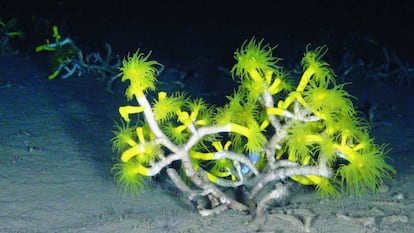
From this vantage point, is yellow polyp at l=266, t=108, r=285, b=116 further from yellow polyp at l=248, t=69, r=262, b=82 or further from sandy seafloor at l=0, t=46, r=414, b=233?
sandy seafloor at l=0, t=46, r=414, b=233

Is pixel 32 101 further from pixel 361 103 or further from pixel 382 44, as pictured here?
pixel 382 44

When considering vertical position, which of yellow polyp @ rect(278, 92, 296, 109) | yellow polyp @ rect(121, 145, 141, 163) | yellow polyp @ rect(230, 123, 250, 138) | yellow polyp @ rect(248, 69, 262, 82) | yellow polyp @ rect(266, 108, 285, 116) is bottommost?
yellow polyp @ rect(121, 145, 141, 163)

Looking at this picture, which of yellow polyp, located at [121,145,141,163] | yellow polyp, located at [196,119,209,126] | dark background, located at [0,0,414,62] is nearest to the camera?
yellow polyp, located at [121,145,141,163]

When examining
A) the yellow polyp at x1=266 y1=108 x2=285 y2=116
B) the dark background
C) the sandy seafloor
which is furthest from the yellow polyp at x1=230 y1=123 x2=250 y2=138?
the dark background

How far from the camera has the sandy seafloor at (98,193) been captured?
10.2ft

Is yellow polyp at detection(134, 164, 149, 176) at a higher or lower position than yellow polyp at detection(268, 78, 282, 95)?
lower

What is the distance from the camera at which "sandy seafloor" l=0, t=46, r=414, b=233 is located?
311 cm

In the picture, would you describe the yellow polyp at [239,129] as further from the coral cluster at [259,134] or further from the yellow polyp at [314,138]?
the yellow polyp at [314,138]

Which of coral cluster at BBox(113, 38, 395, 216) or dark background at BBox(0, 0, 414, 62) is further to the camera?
dark background at BBox(0, 0, 414, 62)

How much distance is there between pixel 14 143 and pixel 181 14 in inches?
417

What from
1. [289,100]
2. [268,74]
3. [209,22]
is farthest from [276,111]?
[209,22]

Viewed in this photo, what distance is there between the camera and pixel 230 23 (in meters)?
13.2

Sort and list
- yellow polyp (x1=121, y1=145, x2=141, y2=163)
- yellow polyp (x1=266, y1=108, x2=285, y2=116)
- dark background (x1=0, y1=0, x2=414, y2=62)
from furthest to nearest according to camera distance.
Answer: dark background (x1=0, y1=0, x2=414, y2=62) → yellow polyp (x1=266, y1=108, x2=285, y2=116) → yellow polyp (x1=121, y1=145, x2=141, y2=163)

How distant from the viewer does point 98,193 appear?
3.76 m
